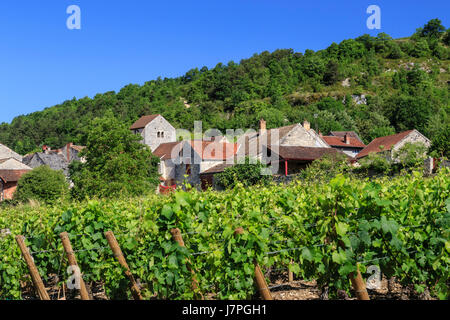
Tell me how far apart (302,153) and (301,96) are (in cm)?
6482

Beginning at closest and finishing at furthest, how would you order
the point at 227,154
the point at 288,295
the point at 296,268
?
1. the point at 296,268
2. the point at 288,295
3. the point at 227,154

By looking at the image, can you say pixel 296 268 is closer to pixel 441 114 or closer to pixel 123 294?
pixel 123 294

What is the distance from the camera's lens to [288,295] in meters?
7.25

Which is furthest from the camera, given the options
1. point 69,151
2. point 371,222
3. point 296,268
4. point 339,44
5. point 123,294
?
point 339,44

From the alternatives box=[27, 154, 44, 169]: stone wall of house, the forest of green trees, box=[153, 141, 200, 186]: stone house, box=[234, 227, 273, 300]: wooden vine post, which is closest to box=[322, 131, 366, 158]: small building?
the forest of green trees

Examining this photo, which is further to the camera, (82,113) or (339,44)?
(339,44)

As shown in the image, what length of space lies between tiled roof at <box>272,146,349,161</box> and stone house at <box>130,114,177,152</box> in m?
32.1

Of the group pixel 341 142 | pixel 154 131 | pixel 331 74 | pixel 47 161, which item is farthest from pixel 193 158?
pixel 331 74

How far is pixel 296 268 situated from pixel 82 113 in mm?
113959

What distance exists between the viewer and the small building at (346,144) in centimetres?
5981

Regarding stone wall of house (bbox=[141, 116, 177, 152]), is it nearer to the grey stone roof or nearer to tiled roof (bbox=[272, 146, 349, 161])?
the grey stone roof

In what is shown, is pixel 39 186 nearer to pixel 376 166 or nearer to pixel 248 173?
pixel 248 173

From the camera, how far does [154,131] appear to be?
211 ft
